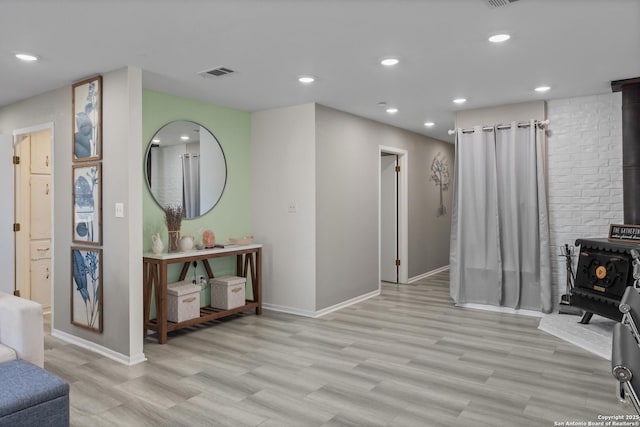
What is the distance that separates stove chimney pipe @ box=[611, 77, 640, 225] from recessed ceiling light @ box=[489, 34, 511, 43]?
1.84 metres

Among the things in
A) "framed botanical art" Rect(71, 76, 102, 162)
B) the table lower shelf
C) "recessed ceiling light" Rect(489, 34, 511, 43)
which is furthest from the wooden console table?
"recessed ceiling light" Rect(489, 34, 511, 43)

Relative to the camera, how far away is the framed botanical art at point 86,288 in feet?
12.5

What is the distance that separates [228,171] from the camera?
5195mm

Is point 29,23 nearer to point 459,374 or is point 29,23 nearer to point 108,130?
point 108,130

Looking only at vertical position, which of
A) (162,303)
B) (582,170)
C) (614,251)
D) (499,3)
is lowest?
(162,303)

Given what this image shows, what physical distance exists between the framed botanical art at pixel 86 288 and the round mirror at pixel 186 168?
0.87 metres

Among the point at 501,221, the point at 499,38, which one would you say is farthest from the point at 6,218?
the point at 501,221

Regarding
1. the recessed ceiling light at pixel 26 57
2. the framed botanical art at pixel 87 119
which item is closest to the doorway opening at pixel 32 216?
the framed botanical art at pixel 87 119

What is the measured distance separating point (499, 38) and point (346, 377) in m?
→ 2.60

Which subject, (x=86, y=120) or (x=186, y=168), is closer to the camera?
(x=86, y=120)

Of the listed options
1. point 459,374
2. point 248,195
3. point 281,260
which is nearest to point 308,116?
point 248,195

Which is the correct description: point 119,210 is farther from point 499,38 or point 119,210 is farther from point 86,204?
point 499,38

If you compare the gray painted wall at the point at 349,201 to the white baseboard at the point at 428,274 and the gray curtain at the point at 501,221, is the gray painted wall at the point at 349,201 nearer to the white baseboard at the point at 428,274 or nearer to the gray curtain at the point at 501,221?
the white baseboard at the point at 428,274

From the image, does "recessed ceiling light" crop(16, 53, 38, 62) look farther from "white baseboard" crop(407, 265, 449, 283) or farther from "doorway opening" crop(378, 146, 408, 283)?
"white baseboard" crop(407, 265, 449, 283)
